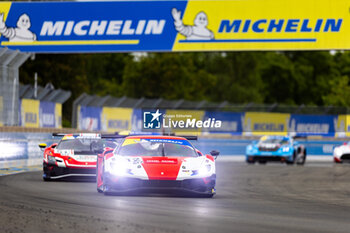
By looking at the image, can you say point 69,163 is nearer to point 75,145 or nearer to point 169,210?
point 75,145

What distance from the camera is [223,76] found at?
108 metres

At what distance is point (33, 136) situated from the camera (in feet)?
86.4

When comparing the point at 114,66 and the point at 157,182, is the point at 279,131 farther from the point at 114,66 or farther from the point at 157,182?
the point at 114,66

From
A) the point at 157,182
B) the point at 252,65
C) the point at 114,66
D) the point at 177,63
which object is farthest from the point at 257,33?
the point at 252,65

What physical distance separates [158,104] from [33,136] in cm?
1187

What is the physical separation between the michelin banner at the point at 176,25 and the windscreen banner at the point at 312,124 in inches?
425

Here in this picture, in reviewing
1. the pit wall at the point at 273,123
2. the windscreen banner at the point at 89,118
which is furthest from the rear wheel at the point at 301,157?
the windscreen banner at the point at 89,118

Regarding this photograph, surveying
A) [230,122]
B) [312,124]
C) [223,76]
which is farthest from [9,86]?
[223,76]

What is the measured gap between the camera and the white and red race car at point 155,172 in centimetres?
1441

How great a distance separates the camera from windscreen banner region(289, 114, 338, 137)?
135 ft

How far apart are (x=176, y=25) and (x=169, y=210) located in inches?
785

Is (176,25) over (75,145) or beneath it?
over

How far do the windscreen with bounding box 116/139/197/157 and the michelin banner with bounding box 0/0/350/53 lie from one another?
617 inches

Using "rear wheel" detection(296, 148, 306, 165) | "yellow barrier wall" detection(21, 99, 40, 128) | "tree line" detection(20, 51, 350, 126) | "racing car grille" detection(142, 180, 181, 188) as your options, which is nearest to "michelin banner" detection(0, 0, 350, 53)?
"yellow barrier wall" detection(21, 99, 40, 128)
